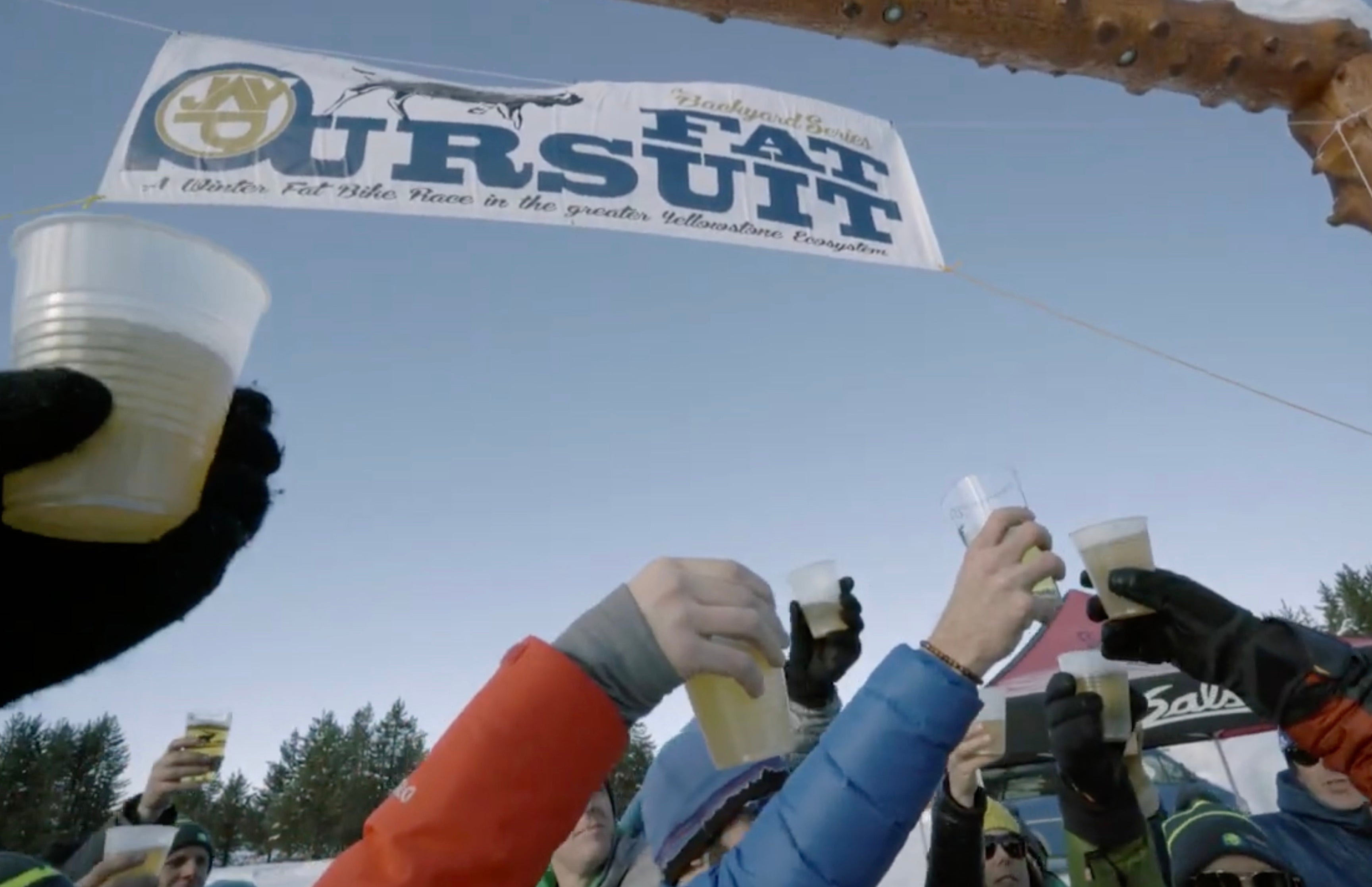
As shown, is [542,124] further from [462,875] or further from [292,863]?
[292,863]

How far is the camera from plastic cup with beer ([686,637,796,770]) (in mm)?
1140

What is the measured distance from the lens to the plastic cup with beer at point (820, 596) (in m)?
2.66

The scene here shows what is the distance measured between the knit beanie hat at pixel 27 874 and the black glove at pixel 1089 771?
8.14 feet

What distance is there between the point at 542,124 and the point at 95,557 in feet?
11.0

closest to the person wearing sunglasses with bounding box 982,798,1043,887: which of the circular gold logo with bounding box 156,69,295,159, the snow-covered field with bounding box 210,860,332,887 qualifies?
the circular gold logo with bounding box 156,69,295,159

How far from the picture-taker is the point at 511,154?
12.5 feet

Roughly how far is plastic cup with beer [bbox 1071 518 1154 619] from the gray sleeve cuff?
1632 millimetres

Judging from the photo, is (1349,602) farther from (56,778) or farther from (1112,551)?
(56,778)

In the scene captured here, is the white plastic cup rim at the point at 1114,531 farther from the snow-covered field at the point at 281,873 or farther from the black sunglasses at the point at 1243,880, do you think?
the snow-covered field at the point at 281,873

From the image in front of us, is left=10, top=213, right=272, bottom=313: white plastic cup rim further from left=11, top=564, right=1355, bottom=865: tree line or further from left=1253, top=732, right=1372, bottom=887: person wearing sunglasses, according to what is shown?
left=11, top=564, right=1355, bottom=865: tree line

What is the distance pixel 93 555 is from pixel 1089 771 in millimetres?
2592

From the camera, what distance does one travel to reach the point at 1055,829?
7793 mm

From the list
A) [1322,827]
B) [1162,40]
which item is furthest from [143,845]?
[1162,40]

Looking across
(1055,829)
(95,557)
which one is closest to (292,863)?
(1055,829)
